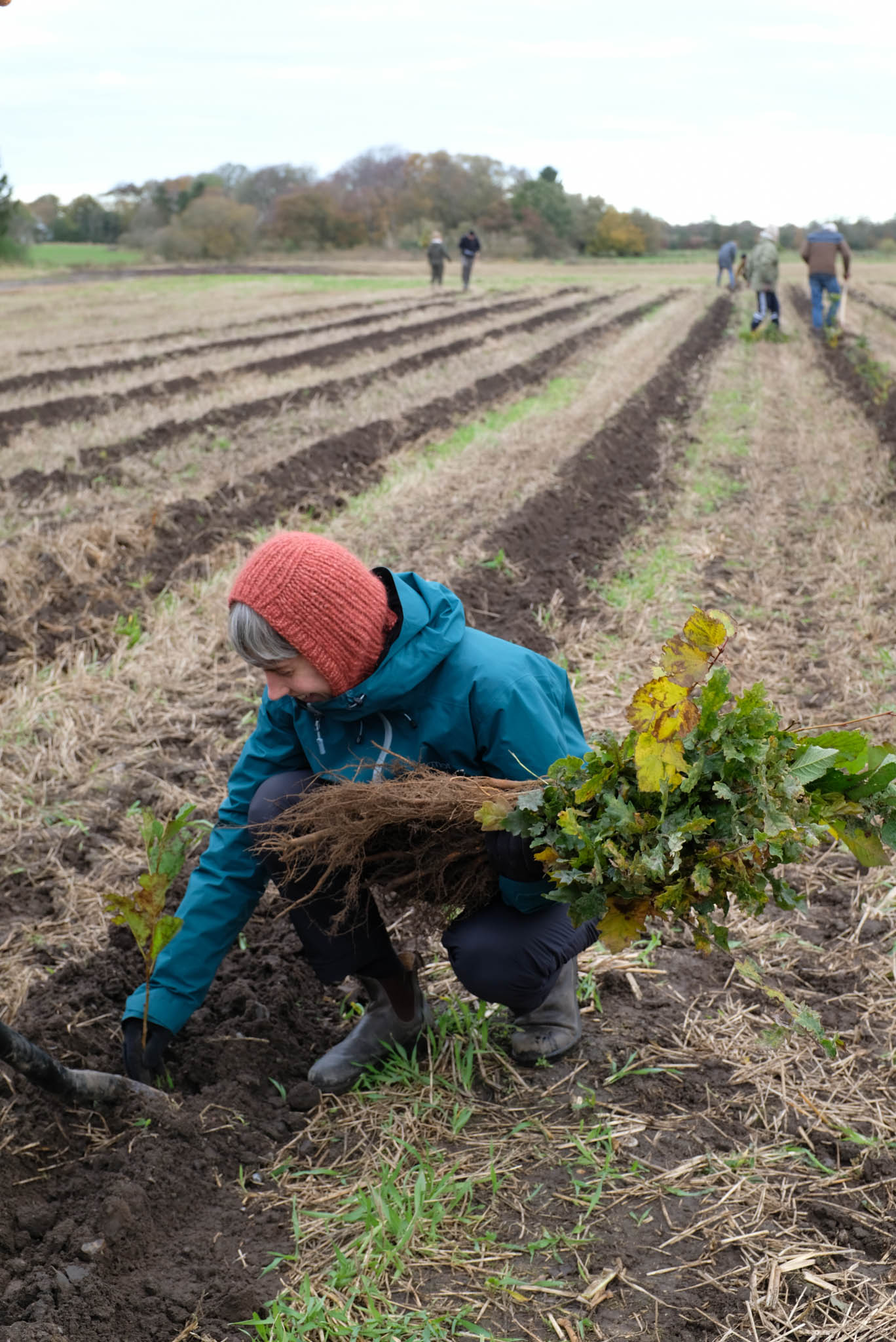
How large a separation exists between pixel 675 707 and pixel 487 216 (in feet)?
190

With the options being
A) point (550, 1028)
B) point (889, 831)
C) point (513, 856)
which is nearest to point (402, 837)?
point (513, 856)

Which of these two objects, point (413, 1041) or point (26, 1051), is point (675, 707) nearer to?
point (413, 1041)

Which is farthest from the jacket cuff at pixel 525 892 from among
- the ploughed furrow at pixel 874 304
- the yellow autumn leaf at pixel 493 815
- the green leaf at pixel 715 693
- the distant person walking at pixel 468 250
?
the distant person walking at pixel 468 250

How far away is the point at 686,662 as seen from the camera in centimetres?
195

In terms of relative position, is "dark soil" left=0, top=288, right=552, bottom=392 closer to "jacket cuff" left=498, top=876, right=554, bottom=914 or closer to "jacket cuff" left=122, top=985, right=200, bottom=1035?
"jacket cuff" left=122, top=985, right=200, bottom=1035

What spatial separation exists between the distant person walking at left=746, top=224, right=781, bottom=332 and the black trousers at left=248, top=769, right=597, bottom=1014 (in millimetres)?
14651

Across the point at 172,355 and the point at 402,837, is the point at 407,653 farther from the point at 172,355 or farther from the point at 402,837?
the point at 172,355

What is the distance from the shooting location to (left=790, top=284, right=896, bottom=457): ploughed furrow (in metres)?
9.52

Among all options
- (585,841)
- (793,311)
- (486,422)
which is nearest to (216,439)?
(486,422)

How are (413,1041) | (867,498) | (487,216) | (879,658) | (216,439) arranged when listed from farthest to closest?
(487,216), (216,439), (867,498), (879,658), (413,1041)

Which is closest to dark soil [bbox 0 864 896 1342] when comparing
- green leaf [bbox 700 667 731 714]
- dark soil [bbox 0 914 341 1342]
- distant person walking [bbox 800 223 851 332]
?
dark soil [bbox 0 914 341 1342]

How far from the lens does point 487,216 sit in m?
54.8

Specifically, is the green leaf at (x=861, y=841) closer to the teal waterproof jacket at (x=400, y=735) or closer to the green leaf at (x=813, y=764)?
the green leaf at (x=813, y=764)

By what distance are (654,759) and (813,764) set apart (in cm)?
31
